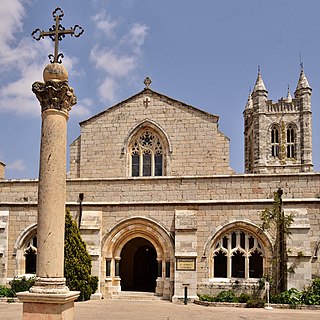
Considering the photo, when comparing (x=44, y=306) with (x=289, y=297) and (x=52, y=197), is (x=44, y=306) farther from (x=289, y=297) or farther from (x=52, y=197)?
(x=289, y=297)

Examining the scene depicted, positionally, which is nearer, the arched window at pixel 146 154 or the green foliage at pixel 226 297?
the green foliage at pixel 226 297

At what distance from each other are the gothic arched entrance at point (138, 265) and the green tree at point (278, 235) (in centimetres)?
665

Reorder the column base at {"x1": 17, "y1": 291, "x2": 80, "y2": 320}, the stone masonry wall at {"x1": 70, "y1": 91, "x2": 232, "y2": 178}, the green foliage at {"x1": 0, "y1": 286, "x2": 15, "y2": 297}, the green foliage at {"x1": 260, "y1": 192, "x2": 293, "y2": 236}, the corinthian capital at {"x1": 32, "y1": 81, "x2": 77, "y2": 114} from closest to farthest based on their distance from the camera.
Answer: the column base at {"x1": 17, "y1": 291, "x2": 80, "y2": 320}, the corinthian capital at {"x1": 32, "y1": 81, "x2": 77, "y2": 114}, the green foliage at {"x1": 260, "y1": 192, "x2": 293, "y2": 236}, the green foliage at {"x1": 0, "y1": 286, "x2": 15, "y2": 297}, the stone masonry wall at {"x1": 70, "y1": 91, "x2": 232, "y2": 178}

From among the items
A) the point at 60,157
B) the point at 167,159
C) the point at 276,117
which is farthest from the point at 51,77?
the point at 276,117

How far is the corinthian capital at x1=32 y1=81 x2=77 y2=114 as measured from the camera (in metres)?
9.48

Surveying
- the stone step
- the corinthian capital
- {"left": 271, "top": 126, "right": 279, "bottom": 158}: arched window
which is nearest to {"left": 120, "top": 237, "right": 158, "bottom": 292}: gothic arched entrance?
the stone step

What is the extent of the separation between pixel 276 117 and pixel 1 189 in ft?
136

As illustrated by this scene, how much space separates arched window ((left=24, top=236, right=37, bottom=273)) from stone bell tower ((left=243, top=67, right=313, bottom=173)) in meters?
36.8

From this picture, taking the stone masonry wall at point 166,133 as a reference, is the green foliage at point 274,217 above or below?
below

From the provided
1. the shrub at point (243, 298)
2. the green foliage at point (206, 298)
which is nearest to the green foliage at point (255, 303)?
the shrub at point (243, 298)

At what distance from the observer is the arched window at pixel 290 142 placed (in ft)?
182

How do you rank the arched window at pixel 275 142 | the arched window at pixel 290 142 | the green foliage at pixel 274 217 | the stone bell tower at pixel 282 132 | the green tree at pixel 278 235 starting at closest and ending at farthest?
the green tree at pixel 278 235, the green foliage at pixel 274 217, the stone bell tower at pixel 282 132, the arched window at pixel 290 142, the arched window at pixel 275 142

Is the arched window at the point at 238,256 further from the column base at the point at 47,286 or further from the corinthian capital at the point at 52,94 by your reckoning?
the corinthian capital at the point at 52,94

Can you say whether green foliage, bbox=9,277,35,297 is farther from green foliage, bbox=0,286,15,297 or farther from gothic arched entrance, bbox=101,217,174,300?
gothic arched entrance, bbox=101,217,174,300
